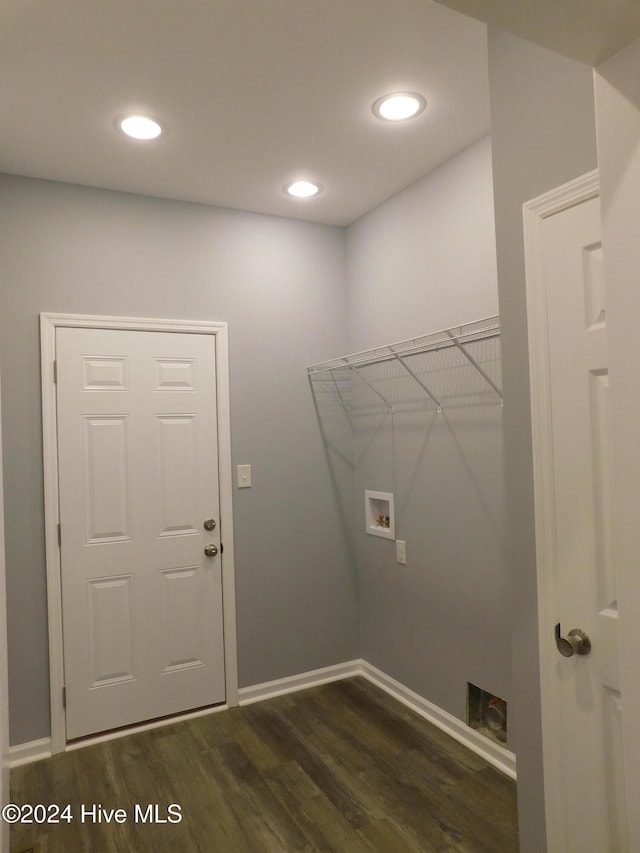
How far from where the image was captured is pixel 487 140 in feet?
8.09

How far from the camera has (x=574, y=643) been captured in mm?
1492

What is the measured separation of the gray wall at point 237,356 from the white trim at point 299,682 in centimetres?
4

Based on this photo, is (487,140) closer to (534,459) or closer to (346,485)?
(534,459)

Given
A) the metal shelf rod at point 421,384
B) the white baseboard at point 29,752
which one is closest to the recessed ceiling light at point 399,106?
the metal shelf rod at point 421,384

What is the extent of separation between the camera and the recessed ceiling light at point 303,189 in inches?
114

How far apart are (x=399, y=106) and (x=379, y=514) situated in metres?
Result: 2.05

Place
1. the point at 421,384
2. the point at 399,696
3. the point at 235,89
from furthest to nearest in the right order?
the point at 399,696
the point at 421,384
the point at 235,89

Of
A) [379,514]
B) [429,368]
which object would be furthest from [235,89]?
[379,514]

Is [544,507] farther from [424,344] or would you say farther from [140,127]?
[140,127]

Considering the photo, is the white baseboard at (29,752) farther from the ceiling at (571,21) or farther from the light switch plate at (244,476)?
the ceiling at (571,21)

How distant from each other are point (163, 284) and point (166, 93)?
1.05 meters

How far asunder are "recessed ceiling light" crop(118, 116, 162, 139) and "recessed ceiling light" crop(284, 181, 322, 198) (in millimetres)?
762

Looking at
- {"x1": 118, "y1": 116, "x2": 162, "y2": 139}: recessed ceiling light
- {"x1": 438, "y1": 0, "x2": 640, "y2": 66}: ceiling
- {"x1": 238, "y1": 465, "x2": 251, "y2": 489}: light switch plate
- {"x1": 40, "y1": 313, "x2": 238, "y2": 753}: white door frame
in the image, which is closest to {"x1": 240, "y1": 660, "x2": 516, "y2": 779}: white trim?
{"x1": 40, "y1": 313, "x2": 238, "y2": 753}: white door frame

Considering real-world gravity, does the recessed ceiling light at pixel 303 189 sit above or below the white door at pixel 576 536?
above
